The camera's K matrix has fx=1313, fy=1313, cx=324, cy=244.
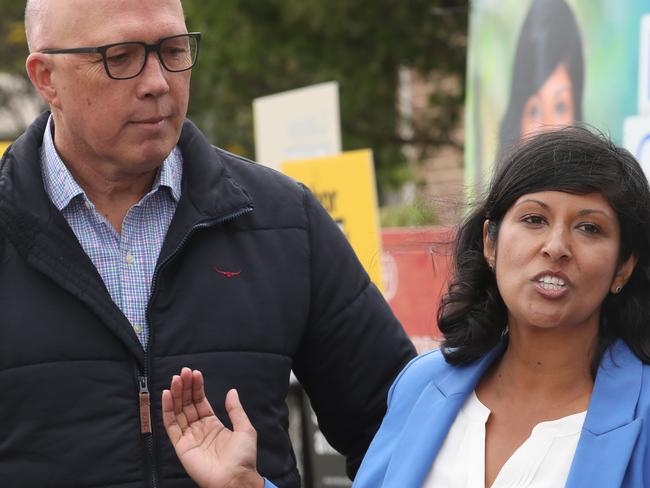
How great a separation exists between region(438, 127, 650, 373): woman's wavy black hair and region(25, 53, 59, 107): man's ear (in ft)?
3.49

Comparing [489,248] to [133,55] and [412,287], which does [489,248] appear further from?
[412,287]

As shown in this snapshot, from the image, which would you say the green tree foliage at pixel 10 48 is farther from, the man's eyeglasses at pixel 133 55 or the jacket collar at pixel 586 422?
the jacket collar at pixel 586 422

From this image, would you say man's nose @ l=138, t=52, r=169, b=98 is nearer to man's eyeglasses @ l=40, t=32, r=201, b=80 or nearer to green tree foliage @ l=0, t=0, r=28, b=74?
man's eyeglasses @ l=40, t=32, r=201, b=80

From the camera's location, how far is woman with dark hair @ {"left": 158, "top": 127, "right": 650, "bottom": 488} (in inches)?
97.3

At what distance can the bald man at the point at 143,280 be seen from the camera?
2.87 meters

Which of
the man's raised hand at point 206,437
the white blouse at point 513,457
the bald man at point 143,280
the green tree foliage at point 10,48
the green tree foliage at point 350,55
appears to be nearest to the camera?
the white blouse at point 513,457

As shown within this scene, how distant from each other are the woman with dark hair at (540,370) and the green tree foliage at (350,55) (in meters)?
7.05

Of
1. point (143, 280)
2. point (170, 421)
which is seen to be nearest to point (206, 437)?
point (170, 421)

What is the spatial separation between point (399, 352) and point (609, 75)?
1.43 metres

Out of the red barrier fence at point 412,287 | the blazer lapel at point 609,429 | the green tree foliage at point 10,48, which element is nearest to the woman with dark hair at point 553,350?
the blazer lapel at point 609,429

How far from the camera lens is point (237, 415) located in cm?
276

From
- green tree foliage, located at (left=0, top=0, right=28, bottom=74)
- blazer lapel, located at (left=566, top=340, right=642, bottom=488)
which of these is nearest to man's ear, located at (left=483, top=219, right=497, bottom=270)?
blazer lapel, located at (left=566, top=340, right=642, bottom=488)

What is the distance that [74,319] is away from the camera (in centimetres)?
290

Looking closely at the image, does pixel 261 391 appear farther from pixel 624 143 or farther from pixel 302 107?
pixel 302 107
